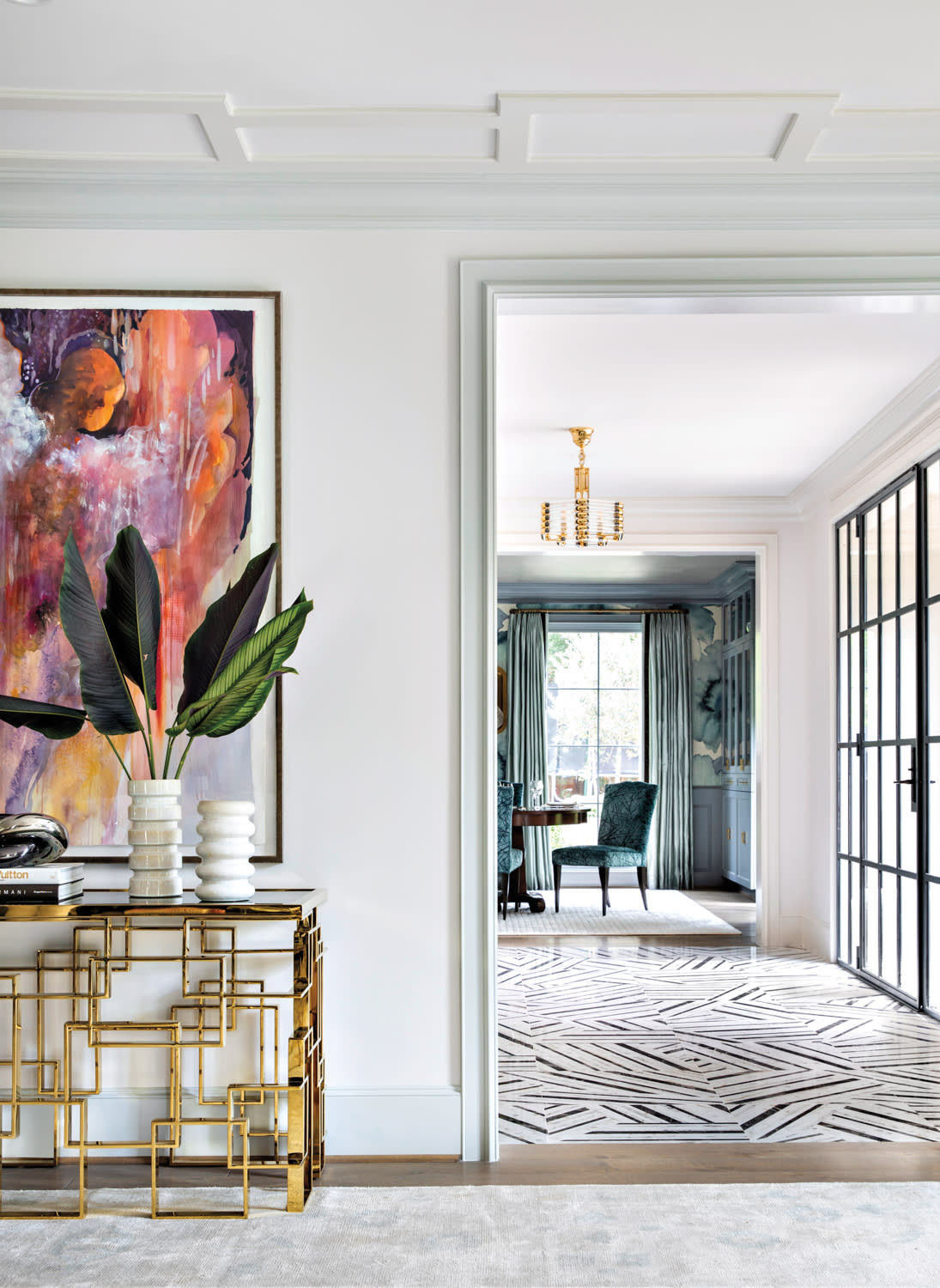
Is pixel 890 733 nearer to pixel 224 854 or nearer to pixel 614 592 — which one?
pixel 224 854

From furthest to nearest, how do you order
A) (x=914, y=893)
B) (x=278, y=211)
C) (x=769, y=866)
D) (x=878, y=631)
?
(x=769, y=866) → (x=878, y=631) → (x=914, y=893) → (x=278, y=211)

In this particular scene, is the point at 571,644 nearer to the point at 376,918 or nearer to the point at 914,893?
the point at 914,893

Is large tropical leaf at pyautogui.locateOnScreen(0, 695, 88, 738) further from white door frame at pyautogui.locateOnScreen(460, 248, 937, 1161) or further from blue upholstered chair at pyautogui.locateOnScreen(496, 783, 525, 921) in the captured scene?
blue upholstered chair at pyautogui.locateOnScreen(496, 783, 525, 921)

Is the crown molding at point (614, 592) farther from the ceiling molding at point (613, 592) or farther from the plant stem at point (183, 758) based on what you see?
the plant stem at point (183, 758)

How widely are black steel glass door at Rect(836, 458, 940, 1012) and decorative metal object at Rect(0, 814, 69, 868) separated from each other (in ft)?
11.7

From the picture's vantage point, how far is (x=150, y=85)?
2.66 meters

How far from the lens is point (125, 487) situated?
3070 millimetres

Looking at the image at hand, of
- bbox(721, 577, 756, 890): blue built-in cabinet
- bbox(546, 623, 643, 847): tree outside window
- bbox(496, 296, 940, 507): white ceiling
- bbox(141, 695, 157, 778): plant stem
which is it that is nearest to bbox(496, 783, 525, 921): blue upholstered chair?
bbox(496, 296, 940, 507): white ceiling

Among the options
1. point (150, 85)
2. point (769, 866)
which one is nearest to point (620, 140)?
point (150, 85)

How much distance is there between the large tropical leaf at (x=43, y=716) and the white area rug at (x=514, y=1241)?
3.72ft

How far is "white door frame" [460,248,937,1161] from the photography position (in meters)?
3.00

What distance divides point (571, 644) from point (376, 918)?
7039mm

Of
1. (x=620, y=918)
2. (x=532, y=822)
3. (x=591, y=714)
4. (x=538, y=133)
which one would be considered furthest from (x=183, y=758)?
(x=591, y=714)

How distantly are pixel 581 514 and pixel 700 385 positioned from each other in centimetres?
100
